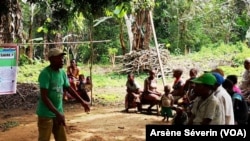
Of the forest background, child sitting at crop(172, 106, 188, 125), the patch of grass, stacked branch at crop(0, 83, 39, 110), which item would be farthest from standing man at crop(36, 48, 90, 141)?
stacked branch at crop(0, 83, 39, 110)

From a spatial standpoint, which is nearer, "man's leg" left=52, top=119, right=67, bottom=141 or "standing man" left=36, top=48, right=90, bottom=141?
"standing man" left=36, top=48, right=90, bottom=141

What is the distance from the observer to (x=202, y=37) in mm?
25562

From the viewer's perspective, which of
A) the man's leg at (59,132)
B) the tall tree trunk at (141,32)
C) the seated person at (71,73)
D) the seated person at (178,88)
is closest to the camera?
the man's leg at (59,132)

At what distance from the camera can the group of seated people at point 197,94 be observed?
370cm

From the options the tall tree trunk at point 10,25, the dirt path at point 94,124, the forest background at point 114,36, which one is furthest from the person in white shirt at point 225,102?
the tall tree trunk at point 10,25

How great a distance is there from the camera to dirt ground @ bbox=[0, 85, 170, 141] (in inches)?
274

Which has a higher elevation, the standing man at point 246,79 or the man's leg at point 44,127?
the standing man at point 246,79

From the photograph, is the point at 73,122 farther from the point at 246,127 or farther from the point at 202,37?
the point at 202,37

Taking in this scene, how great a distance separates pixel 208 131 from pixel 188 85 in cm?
483

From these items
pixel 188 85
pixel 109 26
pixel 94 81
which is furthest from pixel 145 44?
pixel 188 85

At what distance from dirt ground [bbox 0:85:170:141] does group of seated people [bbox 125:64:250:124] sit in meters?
0.42

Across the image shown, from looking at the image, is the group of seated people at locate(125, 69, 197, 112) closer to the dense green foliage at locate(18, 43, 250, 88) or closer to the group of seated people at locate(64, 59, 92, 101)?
the group of seated people at locate(64, 59, 92, 101)

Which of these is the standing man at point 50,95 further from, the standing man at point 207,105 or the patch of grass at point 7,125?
the patch of grass at point 7,125

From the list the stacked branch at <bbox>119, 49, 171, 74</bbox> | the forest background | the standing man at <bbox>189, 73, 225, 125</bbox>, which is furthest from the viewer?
the stacked branch at <bbox>119, 49, 171, 74</bbox>
